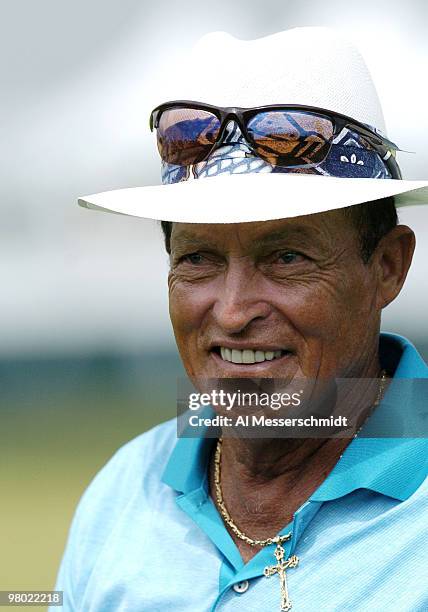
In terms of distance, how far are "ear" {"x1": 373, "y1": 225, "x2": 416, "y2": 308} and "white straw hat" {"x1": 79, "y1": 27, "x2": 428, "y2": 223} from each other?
8 cm

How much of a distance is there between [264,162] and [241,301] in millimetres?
262

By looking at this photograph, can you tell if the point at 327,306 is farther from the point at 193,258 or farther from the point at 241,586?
the point at 241,586

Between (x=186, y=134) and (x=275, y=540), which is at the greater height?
(x=186, y=134)

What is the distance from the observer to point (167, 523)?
193 cm

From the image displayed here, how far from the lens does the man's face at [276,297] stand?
1.64 m

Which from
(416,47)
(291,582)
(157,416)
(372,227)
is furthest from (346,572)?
(416,47)

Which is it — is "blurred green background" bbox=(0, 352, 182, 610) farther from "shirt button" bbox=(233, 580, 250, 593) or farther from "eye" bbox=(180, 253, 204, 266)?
"eye" bbox=(180, 253, 204, 266)

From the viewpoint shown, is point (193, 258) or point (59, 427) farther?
point (59, 427)

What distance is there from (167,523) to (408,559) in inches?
22.5

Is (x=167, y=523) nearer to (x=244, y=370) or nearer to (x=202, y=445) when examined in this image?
(x=202, y=445)

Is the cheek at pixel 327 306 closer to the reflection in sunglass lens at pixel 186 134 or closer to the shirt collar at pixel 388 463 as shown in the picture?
the shirt collar at pixel 388 463

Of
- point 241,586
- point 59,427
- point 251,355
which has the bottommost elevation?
point 59,427

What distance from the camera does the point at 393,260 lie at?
1.81m

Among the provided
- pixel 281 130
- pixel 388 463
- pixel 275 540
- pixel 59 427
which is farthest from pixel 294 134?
pixel 59 427
